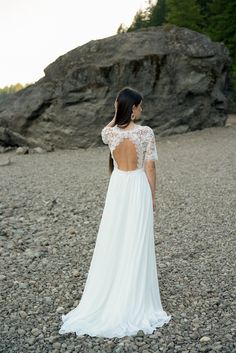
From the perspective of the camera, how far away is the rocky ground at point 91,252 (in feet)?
14.1

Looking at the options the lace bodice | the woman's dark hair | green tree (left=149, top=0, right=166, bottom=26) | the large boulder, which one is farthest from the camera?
green tree (left=149, top=0, right=166, bottom=26)

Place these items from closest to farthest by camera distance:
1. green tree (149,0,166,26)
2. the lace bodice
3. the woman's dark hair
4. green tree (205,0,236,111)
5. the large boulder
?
the woman's dark hair
the lace bodice
the large boulder
green tree (205,0,236,111)
green tree (149,0,166,26)

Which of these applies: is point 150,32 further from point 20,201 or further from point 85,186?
point 20,201

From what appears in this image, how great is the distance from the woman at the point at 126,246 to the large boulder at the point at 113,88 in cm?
1240

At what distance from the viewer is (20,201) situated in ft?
32.0

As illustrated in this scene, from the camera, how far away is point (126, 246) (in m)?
4.49

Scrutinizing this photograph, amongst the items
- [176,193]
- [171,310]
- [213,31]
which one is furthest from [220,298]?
[213,31]

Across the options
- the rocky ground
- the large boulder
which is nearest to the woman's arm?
the rocky ground

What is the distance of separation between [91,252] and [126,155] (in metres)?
2.77

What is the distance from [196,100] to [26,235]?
1167 cm

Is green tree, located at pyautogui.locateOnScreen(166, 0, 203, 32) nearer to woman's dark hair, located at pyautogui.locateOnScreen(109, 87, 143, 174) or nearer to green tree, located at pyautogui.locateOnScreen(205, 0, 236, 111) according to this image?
green tree, located at pyautogui.locateOnScreen(205, 0, 236, 111)

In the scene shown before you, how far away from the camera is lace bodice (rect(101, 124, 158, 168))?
436 centimetres

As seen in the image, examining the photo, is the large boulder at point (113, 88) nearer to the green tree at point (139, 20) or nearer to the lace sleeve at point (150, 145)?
the lace sleeve at point (150, 145)

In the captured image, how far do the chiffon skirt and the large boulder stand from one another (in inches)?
489
